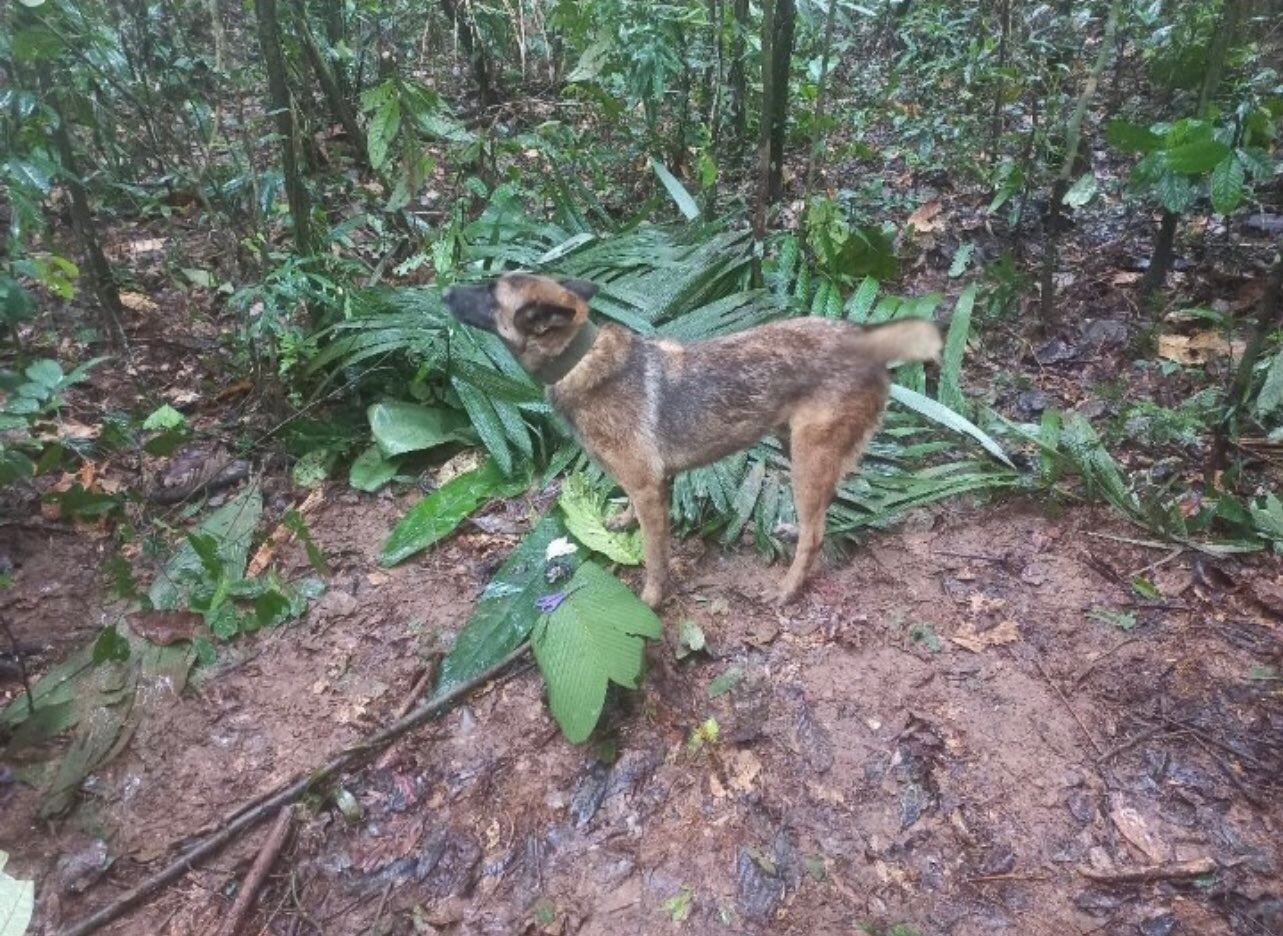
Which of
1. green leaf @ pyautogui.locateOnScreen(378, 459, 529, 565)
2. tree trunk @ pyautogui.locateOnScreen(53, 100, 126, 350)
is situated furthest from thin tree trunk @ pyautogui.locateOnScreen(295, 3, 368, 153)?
green leaf @ pyautogui.locateOnScreen(378, 459, 529, 565)

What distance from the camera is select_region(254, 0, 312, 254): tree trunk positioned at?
475cm

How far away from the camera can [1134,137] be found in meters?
4.78

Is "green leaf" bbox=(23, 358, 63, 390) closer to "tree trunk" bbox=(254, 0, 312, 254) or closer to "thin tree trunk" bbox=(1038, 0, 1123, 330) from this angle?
"tree trunk" bbox=(254, 0, 312, 254)

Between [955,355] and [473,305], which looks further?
[955,355]

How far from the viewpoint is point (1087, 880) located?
2992 millimetres

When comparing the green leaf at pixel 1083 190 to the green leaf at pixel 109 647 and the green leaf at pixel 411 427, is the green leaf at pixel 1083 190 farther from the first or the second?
the green leaf at pixel 109 647

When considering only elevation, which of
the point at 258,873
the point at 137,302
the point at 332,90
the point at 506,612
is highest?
the point at 332,90

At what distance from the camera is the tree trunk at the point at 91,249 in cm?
508

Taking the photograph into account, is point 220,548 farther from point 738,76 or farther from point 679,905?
point 738,76

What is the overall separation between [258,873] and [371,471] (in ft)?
8.61

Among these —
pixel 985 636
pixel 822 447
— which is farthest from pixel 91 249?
pixel 985 636

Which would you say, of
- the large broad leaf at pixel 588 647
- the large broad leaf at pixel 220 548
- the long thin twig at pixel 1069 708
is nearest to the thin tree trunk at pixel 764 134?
the large broad leaf at pixel 588 647

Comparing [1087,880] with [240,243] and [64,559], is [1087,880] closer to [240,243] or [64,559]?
[64,559]

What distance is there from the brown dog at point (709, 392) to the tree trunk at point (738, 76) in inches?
167
